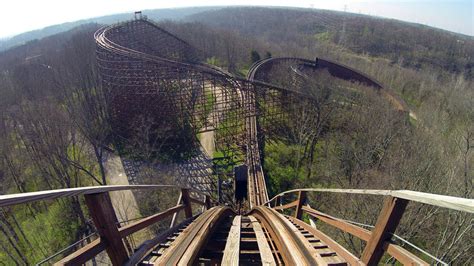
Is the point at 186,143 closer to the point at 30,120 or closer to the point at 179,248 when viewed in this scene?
the point at 30,120

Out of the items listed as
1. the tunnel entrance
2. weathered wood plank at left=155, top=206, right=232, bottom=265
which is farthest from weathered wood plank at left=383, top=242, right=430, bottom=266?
the tunnel entrance

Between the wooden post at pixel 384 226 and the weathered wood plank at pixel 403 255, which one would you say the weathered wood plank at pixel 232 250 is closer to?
the wooden post at pixel 384 226

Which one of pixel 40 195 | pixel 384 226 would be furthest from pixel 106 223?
pixel 384 226

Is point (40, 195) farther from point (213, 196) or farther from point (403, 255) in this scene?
point (213, 196)

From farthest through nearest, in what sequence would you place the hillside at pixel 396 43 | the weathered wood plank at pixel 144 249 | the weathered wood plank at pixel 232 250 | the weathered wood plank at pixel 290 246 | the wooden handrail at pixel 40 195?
1. the hillside at pixel 396 43
2. the weathered wood plank at pixel 232 250
3. the weathered wood plank at pixel 290 246
4. the weathered wood plank at pixel 144 249
5. the wooden handrail at pixel 40 195

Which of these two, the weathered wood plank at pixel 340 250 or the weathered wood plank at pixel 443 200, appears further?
the weathered wood plank at pixel 340 250

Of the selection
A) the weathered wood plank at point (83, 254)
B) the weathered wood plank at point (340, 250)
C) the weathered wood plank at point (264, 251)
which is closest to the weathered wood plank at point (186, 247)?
the weathered wood plank at point (83, 254)

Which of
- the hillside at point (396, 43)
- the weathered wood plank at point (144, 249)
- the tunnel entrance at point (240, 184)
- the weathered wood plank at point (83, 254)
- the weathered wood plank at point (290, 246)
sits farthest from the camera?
the hillside at point (396, 43)
